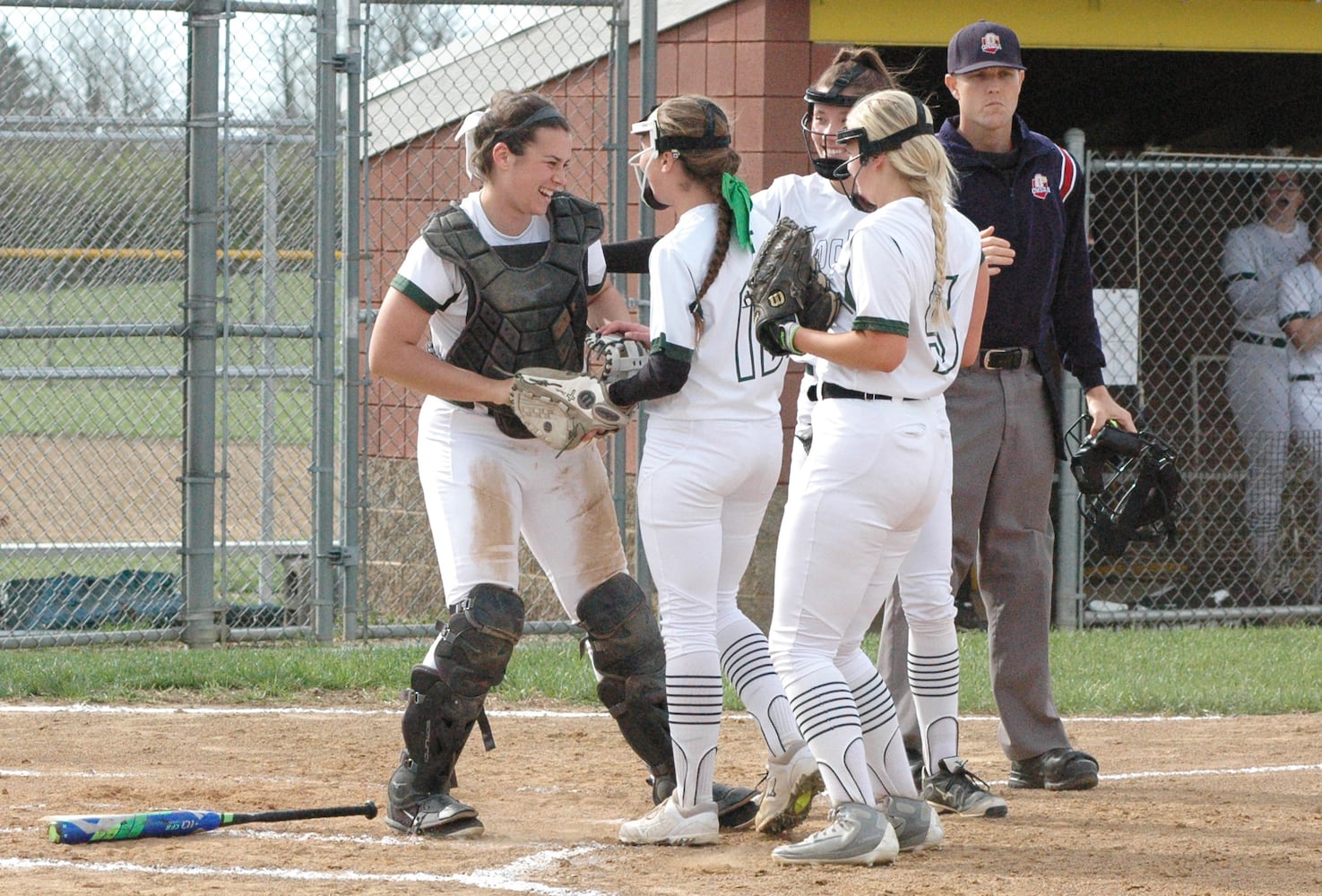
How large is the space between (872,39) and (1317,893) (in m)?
5.70

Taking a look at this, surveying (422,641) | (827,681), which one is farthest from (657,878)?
(422,641)

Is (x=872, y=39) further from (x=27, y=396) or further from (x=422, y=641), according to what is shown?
(x=27, y=396)

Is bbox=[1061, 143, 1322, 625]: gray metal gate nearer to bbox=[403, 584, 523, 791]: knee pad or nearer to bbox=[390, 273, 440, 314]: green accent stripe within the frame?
bbox=[403, 584, 523, 791]: knee pad

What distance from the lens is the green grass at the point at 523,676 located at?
6.84 meters

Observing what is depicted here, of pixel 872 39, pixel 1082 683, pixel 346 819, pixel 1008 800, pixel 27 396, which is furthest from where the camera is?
pixel 27 396

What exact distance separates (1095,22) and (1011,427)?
14.6 feet

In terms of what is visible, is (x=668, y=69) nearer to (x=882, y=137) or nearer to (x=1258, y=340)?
(x=1258, y=340)

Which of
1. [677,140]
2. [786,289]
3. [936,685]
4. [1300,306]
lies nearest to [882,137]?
[786,289]

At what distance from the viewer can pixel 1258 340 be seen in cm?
999

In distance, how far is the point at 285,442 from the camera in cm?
1324

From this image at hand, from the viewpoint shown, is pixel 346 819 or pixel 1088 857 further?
pixel 346 819

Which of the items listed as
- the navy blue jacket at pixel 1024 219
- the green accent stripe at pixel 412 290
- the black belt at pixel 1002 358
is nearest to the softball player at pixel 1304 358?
the navy blue jacket at pixel 1024 219

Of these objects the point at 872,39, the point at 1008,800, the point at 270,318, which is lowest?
the point at 1008,800

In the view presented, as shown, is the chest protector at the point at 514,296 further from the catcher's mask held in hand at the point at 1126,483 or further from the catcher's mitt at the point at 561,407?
the catcher's mask held in hand at the point at 1126,483
